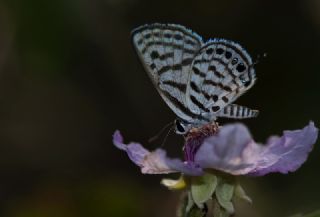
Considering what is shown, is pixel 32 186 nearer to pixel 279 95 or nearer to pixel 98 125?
pixel 98 125

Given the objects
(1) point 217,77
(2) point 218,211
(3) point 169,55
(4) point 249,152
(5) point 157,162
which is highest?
(3) point 169,55

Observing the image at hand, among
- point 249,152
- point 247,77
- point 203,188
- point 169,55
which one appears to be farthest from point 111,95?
point 249,152

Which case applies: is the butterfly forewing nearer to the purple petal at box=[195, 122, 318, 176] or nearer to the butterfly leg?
the butterfly leg

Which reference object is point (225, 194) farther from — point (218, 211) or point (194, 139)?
point (194, 139)

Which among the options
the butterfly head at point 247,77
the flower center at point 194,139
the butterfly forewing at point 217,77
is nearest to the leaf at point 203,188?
the flower center at point 194,139

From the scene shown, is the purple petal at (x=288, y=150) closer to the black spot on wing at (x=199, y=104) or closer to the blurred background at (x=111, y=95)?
the black spot on wing at (x=199, y=104)

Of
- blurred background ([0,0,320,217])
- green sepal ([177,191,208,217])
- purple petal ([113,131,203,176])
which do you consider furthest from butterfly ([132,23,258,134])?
blurred background ([0,0,320,217])
